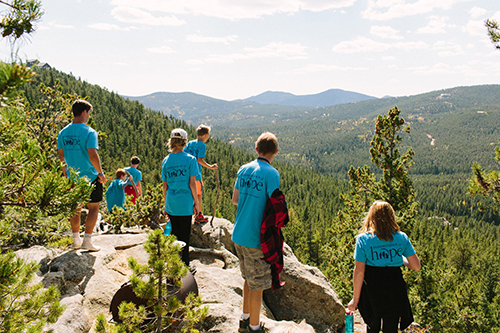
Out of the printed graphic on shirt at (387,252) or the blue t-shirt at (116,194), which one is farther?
the blue t-shirt at (116,194)

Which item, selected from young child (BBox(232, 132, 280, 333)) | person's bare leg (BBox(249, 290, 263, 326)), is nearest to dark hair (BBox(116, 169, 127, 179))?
young child (BBox(232, 132, 280, 333))

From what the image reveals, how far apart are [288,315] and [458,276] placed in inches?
1893

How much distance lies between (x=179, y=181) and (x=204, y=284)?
181 centimetres

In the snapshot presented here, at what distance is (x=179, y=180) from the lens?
470cm

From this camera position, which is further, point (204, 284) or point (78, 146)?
point (204, 284)

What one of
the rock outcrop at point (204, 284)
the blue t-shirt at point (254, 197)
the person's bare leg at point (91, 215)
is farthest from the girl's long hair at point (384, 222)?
the person's bare leg at point (91, 215)

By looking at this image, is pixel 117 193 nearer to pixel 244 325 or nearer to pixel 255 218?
pixel 244 325

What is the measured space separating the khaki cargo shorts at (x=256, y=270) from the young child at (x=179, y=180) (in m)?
1.55

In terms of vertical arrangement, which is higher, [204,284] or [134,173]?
[134,173]

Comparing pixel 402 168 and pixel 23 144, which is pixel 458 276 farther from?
pixel 23 144

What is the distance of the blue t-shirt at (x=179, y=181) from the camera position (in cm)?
468

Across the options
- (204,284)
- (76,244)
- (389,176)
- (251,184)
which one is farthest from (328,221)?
(251,184)

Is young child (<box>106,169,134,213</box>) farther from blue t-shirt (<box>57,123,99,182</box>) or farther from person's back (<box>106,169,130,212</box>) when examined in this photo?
blue t-shirt (<box>57,123,99,182</box>)

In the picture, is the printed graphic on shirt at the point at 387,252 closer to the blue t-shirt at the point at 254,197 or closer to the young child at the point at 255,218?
the young child at the point at 255,218
